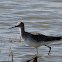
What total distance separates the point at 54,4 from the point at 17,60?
830 centimetres

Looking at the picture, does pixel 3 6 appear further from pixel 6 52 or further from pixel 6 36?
pixel 6 52

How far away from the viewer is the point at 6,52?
1012 cm

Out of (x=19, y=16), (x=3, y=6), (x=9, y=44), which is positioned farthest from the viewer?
(x=3, y=6)

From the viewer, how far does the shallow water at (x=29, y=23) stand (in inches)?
396

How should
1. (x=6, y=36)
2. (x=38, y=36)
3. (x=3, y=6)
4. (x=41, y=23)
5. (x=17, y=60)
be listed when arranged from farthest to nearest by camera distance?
(x=3, y=6)
(x=41, y=23)
(x=6, y=36)
(x=38, y=36)
(x=17, y=60)

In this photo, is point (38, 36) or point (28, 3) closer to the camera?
point (38, 36)

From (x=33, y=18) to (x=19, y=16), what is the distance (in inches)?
27.5

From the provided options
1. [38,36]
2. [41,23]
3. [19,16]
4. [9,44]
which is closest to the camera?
[38,36]

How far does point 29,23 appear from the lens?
45.3 ft

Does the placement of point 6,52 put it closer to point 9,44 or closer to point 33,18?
point 9,44

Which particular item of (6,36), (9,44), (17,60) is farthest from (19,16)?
(17,60)

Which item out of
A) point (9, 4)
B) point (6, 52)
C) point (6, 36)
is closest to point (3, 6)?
point (9, 4)

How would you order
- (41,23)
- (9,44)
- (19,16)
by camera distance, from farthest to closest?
(19,16) < (41,23) < (9,44)

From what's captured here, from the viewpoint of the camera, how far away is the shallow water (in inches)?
396
